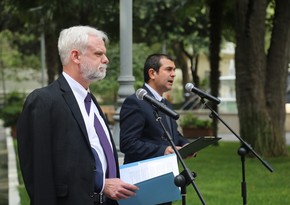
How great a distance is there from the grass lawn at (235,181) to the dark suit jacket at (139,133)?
3746mm

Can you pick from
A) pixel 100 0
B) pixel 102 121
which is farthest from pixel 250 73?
pixel 102 121

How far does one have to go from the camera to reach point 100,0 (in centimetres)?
1645

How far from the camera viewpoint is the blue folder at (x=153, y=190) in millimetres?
3959

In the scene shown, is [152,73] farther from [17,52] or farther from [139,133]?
[17,52]

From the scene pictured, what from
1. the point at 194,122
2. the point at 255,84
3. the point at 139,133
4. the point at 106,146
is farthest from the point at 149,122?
the point at 194,122

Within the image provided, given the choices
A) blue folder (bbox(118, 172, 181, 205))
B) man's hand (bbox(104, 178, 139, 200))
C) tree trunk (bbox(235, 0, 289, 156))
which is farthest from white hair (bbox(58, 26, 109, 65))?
tree trunk (bbox(235, 0, 289, 156))

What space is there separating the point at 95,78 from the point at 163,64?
140cm

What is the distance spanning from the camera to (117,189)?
3.66 m

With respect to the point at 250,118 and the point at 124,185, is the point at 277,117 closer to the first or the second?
the point at 250,118

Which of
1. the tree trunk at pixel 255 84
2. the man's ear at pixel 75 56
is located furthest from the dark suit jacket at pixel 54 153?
the tree trunk at pixel 255 84

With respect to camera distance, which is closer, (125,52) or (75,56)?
(75,56)

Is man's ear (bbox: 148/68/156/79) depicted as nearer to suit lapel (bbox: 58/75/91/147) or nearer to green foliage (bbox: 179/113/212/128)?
suit lapel (bbox: 58/75/91/147)

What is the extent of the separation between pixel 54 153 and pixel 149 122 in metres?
1.49

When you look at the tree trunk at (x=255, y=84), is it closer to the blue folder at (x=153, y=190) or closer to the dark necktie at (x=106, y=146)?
the blue folder at (x=153, y=190)
